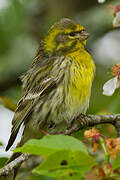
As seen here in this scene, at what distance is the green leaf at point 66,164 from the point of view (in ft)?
6.01

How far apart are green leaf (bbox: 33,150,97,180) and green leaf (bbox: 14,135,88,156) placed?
4 cm

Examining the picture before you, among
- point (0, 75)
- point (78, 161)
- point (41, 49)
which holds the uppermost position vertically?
point (78, 161)

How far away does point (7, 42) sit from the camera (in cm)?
564

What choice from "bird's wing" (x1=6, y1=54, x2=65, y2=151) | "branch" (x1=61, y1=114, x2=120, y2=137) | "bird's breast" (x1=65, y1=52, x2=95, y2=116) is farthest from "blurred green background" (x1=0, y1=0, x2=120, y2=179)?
"branch" (x1=61, y1=114, x2=120, y2=137)

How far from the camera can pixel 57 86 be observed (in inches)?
160

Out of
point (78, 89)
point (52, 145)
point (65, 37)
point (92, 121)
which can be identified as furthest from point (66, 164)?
point (65, 37)

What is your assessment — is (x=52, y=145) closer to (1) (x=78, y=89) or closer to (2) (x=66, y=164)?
(2) (x=66, y=164)

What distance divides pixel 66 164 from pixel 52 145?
111 mm

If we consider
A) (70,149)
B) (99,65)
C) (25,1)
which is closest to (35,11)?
(25,1)

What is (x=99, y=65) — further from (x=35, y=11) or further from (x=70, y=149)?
(x=70, y=149)

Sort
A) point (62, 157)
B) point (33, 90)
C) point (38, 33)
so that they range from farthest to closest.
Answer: point (38, 33) → point (33, 90) → point (62, 157)

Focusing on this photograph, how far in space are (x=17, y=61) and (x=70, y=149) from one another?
13.1 feet

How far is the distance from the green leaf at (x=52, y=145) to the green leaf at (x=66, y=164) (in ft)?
0.13

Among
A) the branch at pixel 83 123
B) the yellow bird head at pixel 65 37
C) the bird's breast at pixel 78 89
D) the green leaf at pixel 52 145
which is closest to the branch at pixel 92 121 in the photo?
the branch at pixel 83 123
